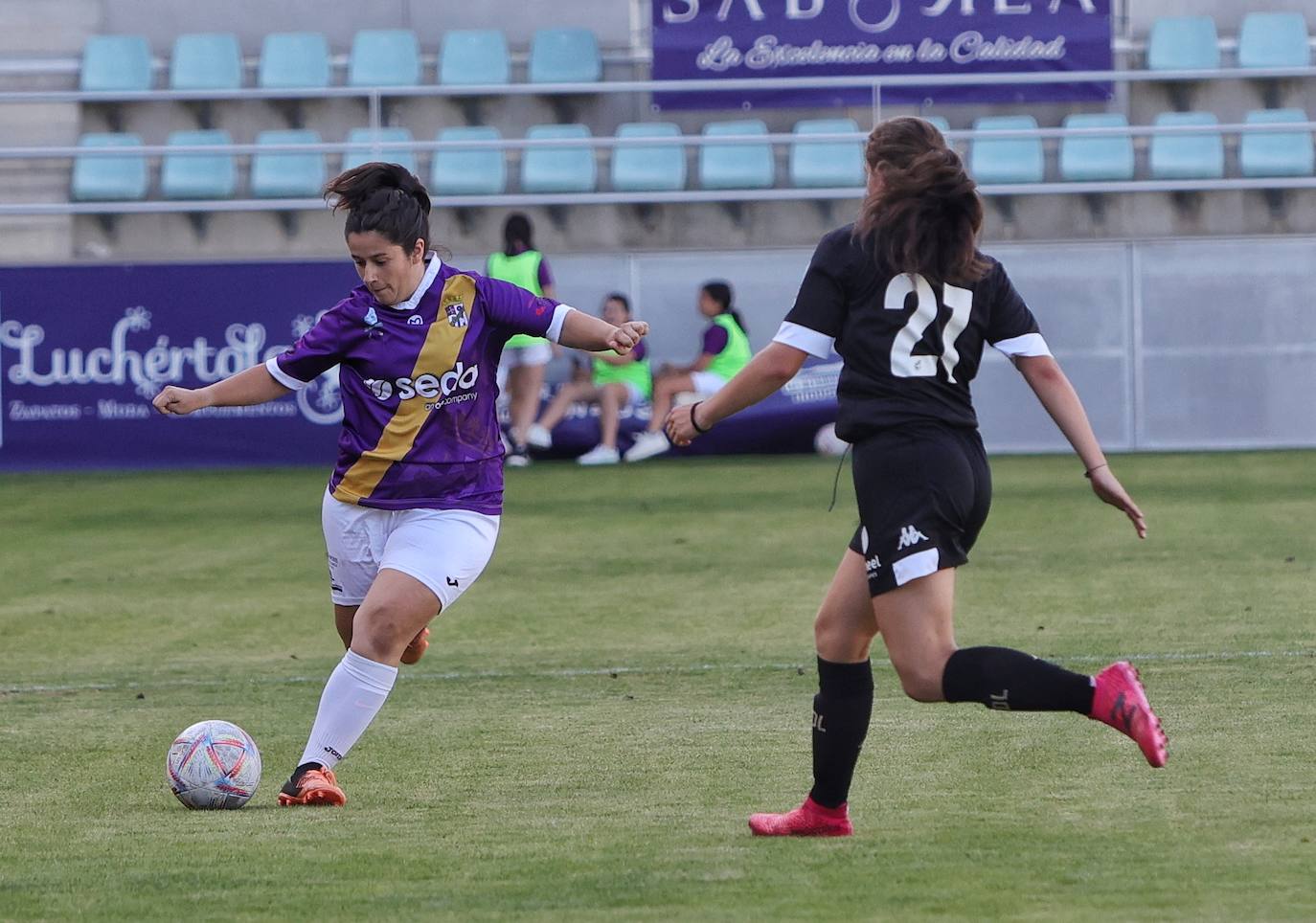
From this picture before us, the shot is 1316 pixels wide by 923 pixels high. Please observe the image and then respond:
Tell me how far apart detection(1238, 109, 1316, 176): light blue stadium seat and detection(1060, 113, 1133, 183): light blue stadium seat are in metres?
1.19

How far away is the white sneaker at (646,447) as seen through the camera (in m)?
18.4

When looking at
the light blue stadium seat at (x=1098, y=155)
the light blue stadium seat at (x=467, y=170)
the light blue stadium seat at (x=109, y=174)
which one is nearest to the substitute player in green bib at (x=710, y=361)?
the light blue stadium seat at (x=467, y=170)

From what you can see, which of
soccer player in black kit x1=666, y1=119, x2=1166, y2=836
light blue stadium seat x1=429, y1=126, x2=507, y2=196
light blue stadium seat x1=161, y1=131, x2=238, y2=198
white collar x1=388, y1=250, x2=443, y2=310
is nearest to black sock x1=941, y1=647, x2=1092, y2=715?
soccer player in black kit x1=666, y1=119, x2=1166, y2=836

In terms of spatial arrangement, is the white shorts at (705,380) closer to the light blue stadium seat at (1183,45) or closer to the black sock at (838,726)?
the light blue stadium seat at (1183,45)

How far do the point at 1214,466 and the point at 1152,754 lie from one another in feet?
42.8

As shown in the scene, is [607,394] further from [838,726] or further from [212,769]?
[838,726]

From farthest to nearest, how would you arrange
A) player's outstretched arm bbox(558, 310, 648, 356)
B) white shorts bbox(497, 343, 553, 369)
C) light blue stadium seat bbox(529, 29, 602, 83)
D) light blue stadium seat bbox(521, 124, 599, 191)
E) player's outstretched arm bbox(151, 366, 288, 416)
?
light blue stadium seat bbox(529, 29, 602, 83) < light blue stadium seat bbox(521, 124, 599, 191) < white shorts bbox(497, 343, 553, 369) < player's outstretched arm bbox(151, 366, 288, 416) < player's outstretched arm bbox(558, 310, 648, 356)

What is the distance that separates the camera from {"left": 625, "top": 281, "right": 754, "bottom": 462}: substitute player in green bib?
59.6ft

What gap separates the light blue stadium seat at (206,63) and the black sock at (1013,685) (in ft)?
62.1

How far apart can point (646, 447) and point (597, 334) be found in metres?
12.6

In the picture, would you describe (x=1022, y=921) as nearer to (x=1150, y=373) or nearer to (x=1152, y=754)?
(x=1152, y=754)

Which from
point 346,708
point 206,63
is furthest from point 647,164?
point 346,708

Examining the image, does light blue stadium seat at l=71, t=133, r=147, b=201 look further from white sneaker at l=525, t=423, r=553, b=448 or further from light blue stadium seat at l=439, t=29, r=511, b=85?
white sneaker at l=525, t=423, r=553, b=448

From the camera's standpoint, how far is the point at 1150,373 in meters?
19.3
